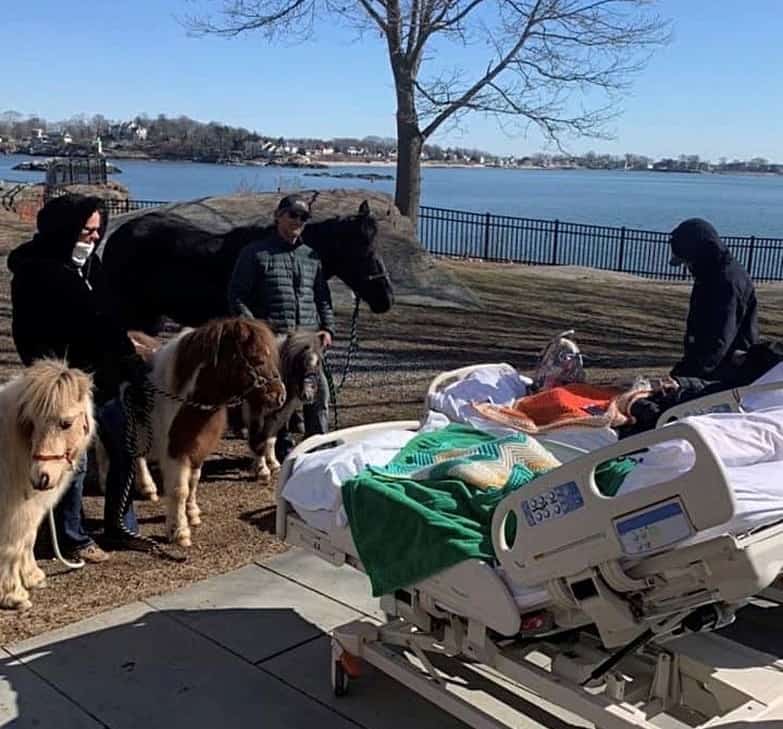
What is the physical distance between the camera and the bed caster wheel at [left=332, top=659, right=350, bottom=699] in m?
3.64

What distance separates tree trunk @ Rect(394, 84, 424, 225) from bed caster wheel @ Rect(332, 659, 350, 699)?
702 inches

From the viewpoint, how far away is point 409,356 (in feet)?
34.7

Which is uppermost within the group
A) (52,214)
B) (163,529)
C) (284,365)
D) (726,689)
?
(52,214)

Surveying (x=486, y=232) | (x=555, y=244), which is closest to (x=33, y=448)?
(x=486, y=232)

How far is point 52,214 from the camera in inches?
182

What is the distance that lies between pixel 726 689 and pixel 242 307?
13.0 feet

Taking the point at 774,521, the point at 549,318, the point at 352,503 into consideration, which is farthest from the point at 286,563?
the point at 549,318

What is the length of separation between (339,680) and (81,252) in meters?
2.48

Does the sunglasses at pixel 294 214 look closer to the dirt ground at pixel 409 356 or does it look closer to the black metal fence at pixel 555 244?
the dirt ground at pixel 409 356

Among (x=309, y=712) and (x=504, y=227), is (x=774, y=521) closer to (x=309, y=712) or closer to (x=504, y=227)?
(x=309, y=712)

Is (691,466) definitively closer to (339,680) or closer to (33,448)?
(339,680)

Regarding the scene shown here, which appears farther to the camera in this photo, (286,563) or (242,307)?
(242,307)

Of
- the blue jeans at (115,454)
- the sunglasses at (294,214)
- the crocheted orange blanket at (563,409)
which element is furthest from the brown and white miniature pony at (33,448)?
the sunglasses at (294,214)

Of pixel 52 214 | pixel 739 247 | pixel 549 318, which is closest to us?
pixel 52 214
